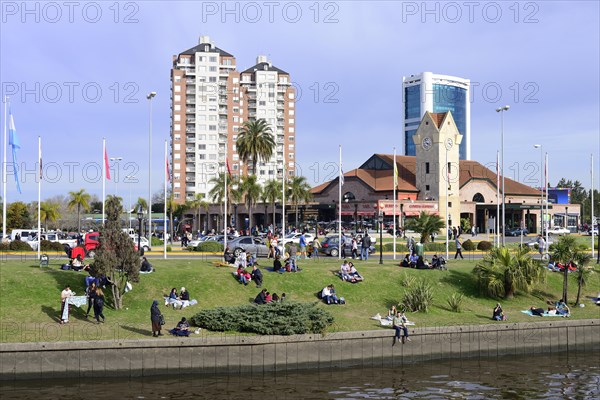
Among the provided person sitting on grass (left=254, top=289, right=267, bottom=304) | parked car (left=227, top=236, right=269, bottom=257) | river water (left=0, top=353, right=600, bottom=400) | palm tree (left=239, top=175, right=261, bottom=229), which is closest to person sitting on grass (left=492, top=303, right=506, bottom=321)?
river water (left=0, top=353, right=600, bottom=400)

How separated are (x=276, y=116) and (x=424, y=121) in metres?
58.5

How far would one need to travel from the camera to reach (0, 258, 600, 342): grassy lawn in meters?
24.4

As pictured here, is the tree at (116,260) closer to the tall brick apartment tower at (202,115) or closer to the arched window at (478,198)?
the arched window at (478,198)

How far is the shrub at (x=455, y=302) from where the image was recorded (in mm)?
30312

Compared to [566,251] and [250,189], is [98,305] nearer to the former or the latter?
[566,251]

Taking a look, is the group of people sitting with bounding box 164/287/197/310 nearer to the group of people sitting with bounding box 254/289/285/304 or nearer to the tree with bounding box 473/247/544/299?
the group of people sitting with bounding box 254/289/285/304

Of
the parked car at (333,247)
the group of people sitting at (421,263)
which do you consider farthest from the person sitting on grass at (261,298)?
the parked car at (333,247)

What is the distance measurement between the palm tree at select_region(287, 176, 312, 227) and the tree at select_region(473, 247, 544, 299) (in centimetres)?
5413

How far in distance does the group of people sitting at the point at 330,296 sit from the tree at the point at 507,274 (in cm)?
827

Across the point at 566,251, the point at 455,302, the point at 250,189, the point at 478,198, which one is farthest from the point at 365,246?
the point at 478,198

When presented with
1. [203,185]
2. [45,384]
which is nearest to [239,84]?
[203,185]

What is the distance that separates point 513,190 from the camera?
9919 cm

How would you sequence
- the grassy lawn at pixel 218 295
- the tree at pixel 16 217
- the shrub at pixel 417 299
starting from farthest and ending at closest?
the tree at pixel 16 217, the shrub at pixel 417 299, the grassy lawn at pixel 218 295

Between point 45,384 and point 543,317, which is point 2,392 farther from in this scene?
point 543,317
